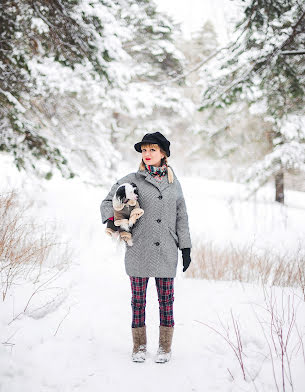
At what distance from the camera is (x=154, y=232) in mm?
2324

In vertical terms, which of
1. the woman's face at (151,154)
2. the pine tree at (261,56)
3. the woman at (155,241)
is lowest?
the woman at (155,241)

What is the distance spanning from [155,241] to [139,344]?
0.93m

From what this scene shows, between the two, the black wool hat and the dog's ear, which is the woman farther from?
the dog's ear

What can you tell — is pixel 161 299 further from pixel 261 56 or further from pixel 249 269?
pixel 261 56

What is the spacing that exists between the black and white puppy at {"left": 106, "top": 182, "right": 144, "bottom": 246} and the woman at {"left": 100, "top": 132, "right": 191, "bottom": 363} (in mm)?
106

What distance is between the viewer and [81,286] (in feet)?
12.4

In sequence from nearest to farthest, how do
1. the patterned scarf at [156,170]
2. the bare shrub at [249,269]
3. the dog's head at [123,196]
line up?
the dog's head at [123,196]
the patterned scarf at [156,170]
the bare shrub at [249,269]

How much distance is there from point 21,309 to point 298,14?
519 centimetres

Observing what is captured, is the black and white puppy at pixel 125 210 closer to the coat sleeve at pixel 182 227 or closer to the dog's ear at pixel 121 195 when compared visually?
the dog's ear at pixel 121 195

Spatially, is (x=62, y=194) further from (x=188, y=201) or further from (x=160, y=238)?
(x=160, y=238)

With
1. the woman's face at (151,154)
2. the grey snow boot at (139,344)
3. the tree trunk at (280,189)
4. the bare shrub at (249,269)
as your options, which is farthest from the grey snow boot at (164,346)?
the tree trunk at (280,189)

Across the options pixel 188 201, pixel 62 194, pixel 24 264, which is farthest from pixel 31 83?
pixel 188 201

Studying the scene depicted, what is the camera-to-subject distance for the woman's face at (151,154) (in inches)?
94.1

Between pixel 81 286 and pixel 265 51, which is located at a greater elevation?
pixel 265 51
